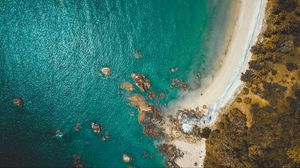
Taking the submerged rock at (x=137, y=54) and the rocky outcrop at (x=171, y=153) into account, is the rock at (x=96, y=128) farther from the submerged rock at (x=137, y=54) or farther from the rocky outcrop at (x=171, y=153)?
the submerged rock at (x=137, y=54)

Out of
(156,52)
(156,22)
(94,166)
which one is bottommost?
(94,166)

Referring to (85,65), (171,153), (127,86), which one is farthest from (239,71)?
(85,65)

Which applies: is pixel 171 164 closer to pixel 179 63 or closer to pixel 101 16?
pixel 179 63

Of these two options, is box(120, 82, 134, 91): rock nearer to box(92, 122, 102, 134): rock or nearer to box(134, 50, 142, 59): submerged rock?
box(134, 50, 142, 59): submerged rock

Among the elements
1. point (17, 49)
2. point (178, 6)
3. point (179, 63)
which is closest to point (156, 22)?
point (178, 6)

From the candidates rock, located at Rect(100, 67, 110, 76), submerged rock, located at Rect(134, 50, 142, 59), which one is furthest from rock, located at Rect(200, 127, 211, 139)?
rock, located at Rect(100, 67, 110, 76)

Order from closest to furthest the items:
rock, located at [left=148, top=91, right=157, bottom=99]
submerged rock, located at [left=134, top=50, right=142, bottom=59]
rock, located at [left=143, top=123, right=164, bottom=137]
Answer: submerged rock, located at [left=134, top=50, right=142, bottom=59] → rock, located at [left=148, top=91, right=157, bottom=99] → rock, located at [left=143, top=123, right=164, bottom=137]
